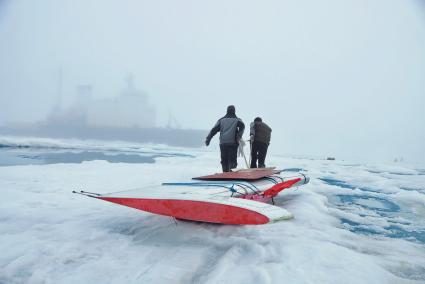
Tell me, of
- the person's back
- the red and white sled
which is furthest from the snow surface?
the person's back

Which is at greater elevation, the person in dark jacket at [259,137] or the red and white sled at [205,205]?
the person in dark jacket at [259,137]

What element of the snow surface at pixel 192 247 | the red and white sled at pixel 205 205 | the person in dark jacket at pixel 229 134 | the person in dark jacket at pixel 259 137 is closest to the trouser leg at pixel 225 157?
the person in dark jacket at pixel 229 134

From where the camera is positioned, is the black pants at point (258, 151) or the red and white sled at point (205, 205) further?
the black pants at point (258, 151)

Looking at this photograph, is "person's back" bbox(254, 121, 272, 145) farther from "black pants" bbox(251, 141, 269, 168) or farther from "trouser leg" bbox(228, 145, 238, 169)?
"trouser leg" bbox(228, 145, 238, 169)

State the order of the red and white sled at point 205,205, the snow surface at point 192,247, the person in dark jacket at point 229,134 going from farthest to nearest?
the person in dark jacket at point 229,134 → the red and white sled at point 205,205 → the snow surface at point 192,247

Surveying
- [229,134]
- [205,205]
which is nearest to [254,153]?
[229,134]

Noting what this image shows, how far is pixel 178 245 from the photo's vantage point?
2.72 m

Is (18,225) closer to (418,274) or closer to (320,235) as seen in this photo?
(320,235)

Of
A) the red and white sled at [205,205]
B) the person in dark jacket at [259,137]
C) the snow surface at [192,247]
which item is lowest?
the snow surface at [192,247]

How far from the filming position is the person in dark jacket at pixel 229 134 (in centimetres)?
637

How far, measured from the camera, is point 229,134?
20.9 ft

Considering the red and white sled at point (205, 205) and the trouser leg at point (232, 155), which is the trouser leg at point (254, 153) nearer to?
the trouser leg at point (232, 155)

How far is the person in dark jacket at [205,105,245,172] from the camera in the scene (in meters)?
6.37

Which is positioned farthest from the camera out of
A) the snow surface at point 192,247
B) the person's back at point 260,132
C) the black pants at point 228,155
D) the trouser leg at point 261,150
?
the trouser leg at point 261,150
